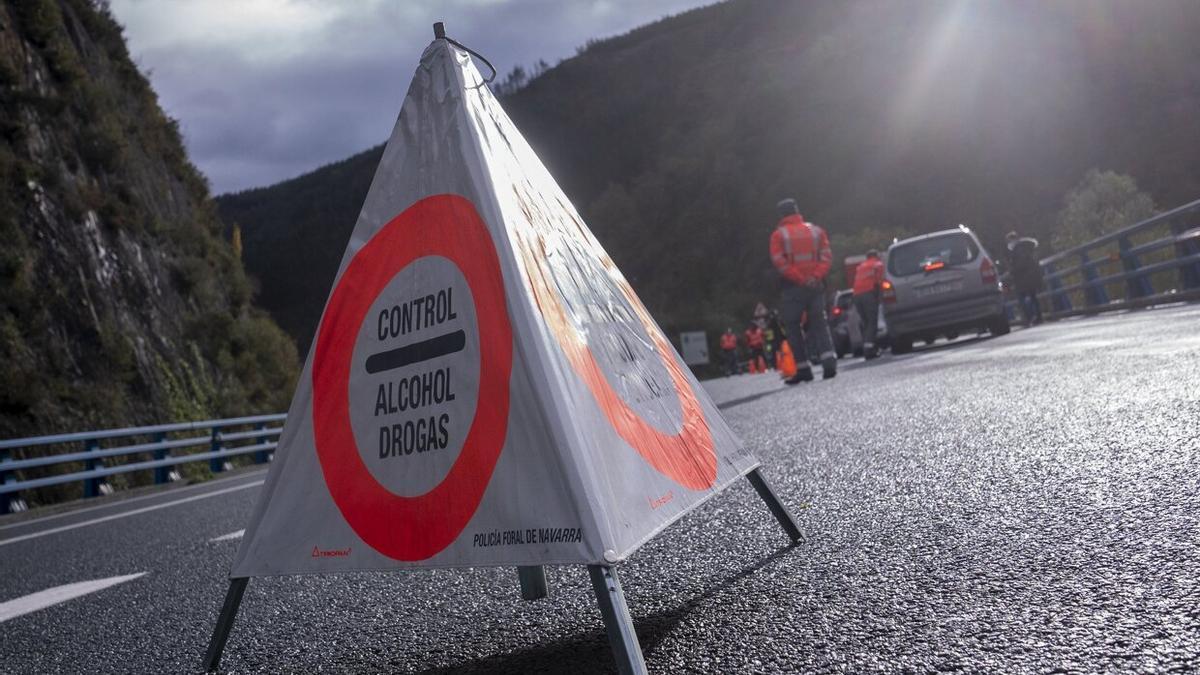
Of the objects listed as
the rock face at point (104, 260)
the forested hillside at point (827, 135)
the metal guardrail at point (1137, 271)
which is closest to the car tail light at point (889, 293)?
the metal guardrail at point (1137, 271)

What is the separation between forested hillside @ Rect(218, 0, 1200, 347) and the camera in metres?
73.1

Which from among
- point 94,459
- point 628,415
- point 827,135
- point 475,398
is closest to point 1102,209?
point 94,459

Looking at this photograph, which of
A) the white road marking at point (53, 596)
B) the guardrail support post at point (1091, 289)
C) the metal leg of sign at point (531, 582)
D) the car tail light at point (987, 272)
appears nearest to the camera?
the metal leg of sign at point (531, 582)

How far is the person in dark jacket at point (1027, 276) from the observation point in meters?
18.5

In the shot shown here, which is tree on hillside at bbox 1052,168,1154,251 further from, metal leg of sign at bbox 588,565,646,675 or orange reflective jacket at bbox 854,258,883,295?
metal leg of sign at bbox 588,565,646,675

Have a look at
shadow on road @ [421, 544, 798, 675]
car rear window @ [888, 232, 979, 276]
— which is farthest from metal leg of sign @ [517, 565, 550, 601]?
car rear window @ [888, 232, 979, 276]

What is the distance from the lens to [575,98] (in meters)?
Result: 140

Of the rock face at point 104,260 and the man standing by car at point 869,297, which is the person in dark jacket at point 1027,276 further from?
the rock face at point 104,260

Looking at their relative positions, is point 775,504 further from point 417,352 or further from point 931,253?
Answer: point 931,253

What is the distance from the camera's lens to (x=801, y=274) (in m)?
11.0

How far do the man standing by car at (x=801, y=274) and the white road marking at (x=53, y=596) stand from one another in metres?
7.57

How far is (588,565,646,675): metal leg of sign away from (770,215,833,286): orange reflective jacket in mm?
9253

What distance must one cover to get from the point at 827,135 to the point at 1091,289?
261 feet

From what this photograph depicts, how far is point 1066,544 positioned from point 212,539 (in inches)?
164
